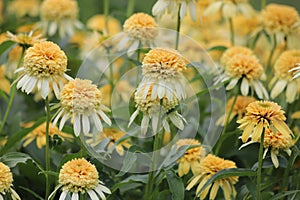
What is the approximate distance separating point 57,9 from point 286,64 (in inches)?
30.9

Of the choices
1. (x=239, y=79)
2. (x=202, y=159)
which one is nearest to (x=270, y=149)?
(x=202, y=159)

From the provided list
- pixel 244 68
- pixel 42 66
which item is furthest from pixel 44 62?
pixel 244 68

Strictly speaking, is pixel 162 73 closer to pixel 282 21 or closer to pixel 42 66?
pixel 42 66

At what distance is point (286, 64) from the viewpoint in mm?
1492

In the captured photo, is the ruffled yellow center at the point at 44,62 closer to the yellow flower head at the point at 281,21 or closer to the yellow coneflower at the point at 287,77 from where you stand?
the yellow coneflower at the point at 287,77

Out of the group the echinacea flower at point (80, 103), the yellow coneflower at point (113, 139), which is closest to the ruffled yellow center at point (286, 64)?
the yellow coneflower at point (113, 139)

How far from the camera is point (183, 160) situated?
1.32 meters

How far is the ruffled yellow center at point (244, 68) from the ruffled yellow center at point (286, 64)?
8 centimetres

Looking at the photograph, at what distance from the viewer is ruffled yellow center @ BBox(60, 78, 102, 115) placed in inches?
45.3

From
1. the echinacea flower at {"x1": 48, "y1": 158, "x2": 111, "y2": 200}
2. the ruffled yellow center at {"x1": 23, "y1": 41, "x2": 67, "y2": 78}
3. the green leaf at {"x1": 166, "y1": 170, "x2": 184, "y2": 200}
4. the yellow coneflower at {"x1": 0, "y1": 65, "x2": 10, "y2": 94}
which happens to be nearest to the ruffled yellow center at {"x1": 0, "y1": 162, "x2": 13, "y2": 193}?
the echinacea flower at {"x1": 48, "y1": 158, "x2": 111, "y2": 200}

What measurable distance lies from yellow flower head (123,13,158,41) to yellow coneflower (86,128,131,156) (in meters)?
0.23

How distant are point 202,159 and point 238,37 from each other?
0.95 m

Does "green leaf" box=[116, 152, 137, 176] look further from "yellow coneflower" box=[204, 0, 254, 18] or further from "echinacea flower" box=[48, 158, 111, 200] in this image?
"yellow coneflower" box=[204, 0, 254, 18]

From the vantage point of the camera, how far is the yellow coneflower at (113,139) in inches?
52.4
